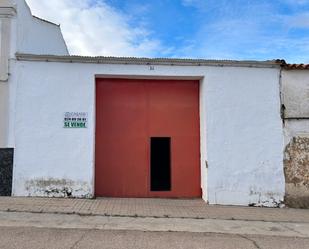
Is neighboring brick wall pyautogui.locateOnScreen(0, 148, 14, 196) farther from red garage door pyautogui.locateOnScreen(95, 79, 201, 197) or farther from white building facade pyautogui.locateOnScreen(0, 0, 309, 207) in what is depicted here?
red garage door pyautogui.locateOnScreen(95, 79, 201, 197)

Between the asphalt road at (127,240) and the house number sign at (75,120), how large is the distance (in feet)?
13.0

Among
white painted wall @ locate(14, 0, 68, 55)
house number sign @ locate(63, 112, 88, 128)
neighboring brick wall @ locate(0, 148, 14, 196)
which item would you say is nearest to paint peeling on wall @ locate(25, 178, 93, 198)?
neighboring brick wall @ locate(0, 148, 14, 196)

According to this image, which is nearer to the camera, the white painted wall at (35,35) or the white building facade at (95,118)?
the white building facade at (95,118)

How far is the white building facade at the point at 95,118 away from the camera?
11.1 meters

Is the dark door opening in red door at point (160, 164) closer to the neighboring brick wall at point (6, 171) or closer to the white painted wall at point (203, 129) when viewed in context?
the white painted wall at point (203, 129)

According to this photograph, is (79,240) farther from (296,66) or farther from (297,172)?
(296,66)

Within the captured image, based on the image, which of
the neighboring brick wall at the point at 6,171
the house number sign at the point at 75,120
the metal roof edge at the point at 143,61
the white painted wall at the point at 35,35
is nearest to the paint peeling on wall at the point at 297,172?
the metal roof edge at the point at 143,61

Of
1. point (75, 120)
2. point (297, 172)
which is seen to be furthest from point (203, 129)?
point (75, 120)

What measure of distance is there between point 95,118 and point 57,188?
2226 millimetres

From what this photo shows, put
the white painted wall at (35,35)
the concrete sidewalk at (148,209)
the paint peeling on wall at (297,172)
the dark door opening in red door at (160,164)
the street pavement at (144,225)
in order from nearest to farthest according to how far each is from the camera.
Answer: the street pavement at (144,225) → the concrete sidewalk at (148,209) → the paint peeling on wall at (297,172) → the white painted wall at (35,35) → the dark door opening in red door at (160,164)

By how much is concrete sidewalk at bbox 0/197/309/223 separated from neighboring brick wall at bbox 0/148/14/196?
1.17 feet

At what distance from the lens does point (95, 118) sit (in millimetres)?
11719

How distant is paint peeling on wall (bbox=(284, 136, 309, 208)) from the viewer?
37.7 ft

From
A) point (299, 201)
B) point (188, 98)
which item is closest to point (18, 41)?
A: point (188, 98)
